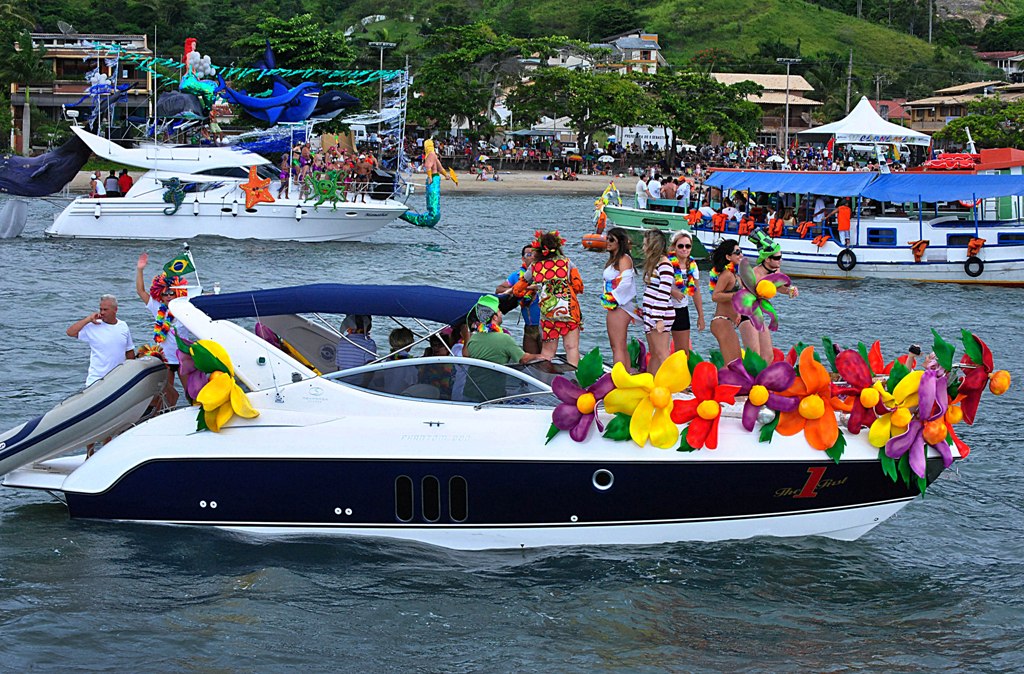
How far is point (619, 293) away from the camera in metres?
11.8

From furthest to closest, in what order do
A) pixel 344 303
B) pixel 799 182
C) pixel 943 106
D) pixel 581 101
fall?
1. pixel 943 106
2. pixel 581 101
3. pixel 799 182
4. pixel 344 303

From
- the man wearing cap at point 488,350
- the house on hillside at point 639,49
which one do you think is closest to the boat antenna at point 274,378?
the man wearing cap at point 488,350

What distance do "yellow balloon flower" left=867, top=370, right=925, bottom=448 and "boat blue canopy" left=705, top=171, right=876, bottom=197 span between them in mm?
21867

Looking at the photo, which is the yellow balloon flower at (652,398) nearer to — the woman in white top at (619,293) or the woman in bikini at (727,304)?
the woman in white top at (619,293)

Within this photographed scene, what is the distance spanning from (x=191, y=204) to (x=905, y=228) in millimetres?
19996

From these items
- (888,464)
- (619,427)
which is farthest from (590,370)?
(888,464)

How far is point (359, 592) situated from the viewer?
1013 centimetres

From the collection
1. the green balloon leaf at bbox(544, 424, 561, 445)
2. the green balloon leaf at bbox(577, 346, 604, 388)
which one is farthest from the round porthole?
the green balloon leaf at bbox(577, 346, 604, 388)

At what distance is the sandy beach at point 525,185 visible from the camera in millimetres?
72188

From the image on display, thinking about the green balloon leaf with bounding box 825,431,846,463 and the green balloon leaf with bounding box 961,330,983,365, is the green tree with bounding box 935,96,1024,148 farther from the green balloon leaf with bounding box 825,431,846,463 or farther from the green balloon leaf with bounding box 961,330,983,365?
the green balloon leaf with bounding box 825,431,846,463

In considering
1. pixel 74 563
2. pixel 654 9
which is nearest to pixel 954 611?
pixel 74 563

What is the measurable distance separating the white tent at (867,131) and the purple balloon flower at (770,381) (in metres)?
35.8

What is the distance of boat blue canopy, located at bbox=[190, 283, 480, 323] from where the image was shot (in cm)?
1086

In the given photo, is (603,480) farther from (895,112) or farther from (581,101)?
(895,112)
